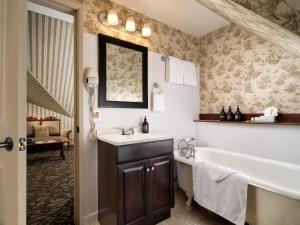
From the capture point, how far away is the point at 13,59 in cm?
90

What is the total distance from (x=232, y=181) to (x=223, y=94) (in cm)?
157

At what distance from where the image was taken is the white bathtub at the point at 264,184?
1.42 meters

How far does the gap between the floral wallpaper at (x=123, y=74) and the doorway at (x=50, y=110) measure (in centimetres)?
41

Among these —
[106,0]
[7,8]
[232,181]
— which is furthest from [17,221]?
[106,0]

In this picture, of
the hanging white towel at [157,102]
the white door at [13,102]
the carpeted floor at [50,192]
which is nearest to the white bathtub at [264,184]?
the hanging white towel at [157,102]

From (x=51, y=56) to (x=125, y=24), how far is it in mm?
2299

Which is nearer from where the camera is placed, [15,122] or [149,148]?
[15,122]

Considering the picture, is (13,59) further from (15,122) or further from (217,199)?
(217,199)

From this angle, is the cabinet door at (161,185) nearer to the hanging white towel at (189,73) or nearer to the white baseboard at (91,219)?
the white baseboard at (91,219)

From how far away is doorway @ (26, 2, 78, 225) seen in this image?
2.14 metres

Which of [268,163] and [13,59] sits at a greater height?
[13,59]

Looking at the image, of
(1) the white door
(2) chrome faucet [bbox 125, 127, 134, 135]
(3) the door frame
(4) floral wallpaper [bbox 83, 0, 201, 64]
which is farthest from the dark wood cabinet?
(4) floral wallpaper [bbox 83, 0, 201, 64]

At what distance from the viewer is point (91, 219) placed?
76.4 inches

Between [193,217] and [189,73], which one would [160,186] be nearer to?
[193,217]
